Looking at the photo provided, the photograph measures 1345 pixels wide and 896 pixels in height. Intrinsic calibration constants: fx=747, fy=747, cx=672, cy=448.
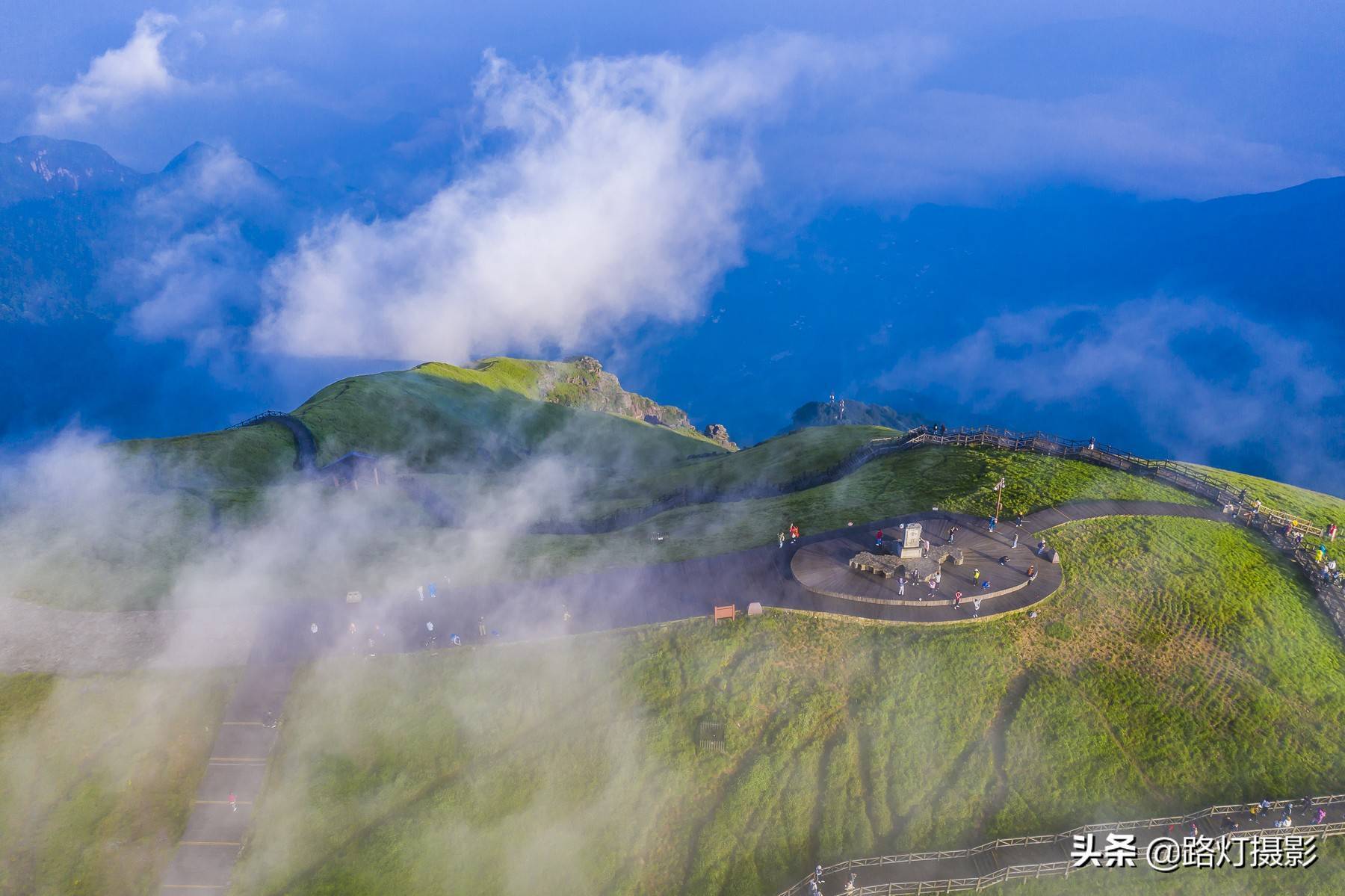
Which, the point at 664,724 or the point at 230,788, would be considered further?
the point at 664,724

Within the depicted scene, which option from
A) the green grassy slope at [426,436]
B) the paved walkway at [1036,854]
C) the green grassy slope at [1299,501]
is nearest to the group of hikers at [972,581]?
the paved walkway at [1036,854]

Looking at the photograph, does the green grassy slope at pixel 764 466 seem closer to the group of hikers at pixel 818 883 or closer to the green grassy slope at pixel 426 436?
the green grassy slope at pixel 426 436

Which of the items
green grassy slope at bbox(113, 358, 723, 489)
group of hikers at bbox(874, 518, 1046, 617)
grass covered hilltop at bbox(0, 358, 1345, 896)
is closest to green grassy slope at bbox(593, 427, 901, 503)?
grass covered hilltop at bbox(0, 358, 1345, 896)

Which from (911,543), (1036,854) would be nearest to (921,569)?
(911,543)

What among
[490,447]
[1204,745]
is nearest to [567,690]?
[1204,745]

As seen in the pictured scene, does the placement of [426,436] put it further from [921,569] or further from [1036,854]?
[1036,854]

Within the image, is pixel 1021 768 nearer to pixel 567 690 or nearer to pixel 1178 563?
pixel 1178 563
